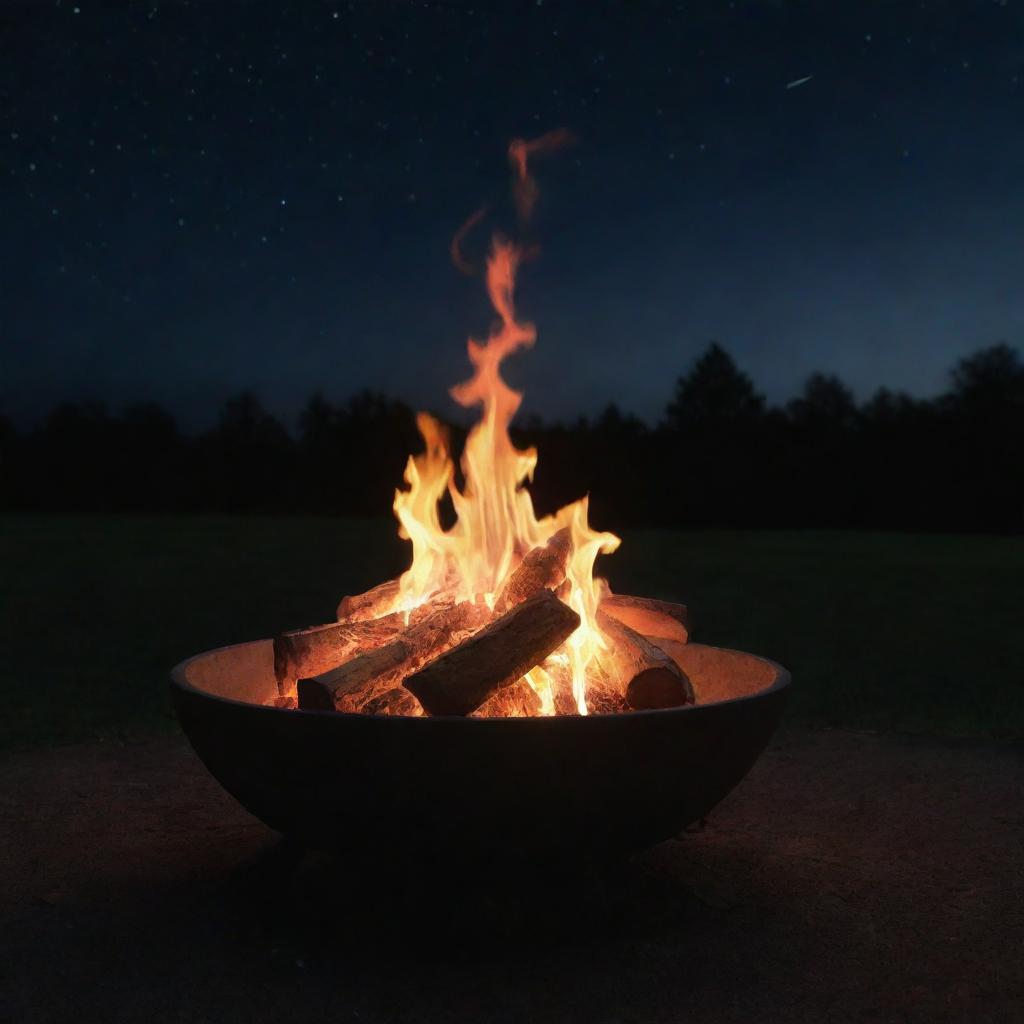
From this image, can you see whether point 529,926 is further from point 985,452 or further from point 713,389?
point 713,389

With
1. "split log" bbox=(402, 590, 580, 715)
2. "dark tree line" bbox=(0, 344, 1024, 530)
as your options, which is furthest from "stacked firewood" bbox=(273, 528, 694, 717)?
"dark tree line" bbox=(0, 344, 1024, 530)

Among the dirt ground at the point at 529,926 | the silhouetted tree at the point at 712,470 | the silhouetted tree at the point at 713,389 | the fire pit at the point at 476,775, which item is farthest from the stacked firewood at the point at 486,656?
A: the silhouetted tree at the point at 713,389

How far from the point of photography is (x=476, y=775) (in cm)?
290

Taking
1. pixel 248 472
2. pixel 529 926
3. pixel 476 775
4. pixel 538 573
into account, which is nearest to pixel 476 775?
pixel 476 775

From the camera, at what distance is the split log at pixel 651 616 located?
4270 millimetres

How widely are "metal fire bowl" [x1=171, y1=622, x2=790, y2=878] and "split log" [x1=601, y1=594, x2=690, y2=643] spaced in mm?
950

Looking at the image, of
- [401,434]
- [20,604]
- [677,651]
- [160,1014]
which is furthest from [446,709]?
[401,434]

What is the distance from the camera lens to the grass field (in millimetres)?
6953

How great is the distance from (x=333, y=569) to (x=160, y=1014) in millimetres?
14352

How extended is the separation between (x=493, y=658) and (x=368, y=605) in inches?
50.1

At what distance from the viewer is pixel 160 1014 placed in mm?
2818

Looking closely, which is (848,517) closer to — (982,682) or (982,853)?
(982,682)

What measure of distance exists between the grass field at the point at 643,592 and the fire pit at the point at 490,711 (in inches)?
100

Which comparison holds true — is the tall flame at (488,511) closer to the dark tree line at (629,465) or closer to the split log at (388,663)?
the split log at (388,663)
